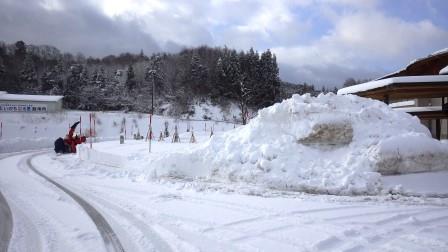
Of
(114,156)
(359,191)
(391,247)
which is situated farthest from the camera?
(114,156)

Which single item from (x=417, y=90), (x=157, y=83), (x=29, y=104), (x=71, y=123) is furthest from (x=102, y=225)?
(x=157, y=83)

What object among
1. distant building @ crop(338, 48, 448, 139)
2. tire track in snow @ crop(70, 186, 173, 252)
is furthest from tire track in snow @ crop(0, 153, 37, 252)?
distant building @ crop(338, 48, 448, 139)

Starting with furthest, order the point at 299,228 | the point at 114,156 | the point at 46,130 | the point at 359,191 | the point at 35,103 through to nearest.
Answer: the point at 35,103 < the point at 46,130 < the point at 114,156 < the point at 359,191 < the point at 299,228

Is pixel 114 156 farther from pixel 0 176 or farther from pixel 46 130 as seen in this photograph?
pixel 46 130

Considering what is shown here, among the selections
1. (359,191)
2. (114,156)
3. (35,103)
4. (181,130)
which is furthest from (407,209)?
(35,103)

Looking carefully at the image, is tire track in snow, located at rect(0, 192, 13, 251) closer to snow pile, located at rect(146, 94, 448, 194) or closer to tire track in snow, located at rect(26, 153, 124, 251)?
tire track in snow, located at rect(26, 153, 124, 251)

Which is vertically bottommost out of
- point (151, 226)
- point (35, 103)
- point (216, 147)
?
point (151, 226)

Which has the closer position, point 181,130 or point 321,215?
point 321,215

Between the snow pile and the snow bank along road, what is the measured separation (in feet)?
2.20

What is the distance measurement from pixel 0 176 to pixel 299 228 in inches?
444

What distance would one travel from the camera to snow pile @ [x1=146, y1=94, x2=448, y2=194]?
9805 millimetres

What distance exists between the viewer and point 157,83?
257 ft

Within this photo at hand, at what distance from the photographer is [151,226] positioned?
6.46 m

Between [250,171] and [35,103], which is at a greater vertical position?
[35,103]
